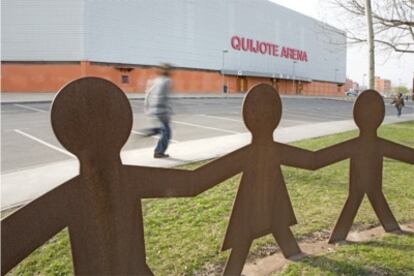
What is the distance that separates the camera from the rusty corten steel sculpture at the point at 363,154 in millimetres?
3436

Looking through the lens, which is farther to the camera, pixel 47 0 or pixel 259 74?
pixel 259 74

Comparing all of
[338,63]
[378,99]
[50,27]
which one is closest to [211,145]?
[378,99]

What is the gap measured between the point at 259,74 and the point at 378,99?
47.8 m

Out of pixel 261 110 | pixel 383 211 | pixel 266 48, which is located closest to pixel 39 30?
pixel 266 48

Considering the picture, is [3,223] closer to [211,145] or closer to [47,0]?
[211,145]

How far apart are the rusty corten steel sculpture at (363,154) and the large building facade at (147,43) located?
72.5 ft

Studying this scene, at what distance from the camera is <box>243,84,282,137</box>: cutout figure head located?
265 centimetres

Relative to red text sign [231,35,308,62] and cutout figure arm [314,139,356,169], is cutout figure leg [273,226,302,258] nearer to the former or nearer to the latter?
cutout figure arm [314,139,356,169]

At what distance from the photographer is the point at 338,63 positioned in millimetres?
Result: 69188

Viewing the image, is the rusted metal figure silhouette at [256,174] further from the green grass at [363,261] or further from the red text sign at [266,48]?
the red text sign at [266,48]

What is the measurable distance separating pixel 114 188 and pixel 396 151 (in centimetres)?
293

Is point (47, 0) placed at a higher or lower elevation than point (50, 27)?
higher

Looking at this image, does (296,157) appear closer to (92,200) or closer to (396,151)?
(396,151)

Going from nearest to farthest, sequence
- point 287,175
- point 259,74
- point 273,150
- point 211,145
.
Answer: point 273,150
point 287,175
point 211,145
point 259,74
